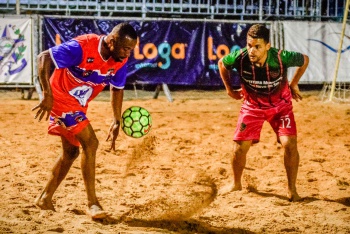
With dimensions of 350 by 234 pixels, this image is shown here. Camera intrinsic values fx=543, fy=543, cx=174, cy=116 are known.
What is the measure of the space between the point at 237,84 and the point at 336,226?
9.42m

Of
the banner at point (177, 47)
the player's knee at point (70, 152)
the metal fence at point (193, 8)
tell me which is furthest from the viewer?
the metal fence at point (193, 8)

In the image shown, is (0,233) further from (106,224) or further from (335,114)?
(335,114)

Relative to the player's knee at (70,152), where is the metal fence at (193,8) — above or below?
above

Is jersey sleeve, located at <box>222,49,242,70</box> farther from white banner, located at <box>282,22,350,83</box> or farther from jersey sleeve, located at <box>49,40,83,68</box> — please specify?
white banner, located at <box>282,22,350,83</box>

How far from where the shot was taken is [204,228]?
4750mm

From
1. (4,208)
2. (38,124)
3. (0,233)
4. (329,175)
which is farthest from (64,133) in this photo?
(38,124)

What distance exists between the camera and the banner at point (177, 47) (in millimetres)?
13203

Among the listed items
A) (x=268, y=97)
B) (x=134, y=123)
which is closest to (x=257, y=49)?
(x=268, y=97)

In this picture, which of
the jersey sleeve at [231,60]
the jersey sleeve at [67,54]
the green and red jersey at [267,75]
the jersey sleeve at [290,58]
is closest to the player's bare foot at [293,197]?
the green and red jersey at [267,75]

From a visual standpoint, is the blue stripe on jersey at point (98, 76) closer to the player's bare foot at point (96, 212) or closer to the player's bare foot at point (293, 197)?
the player's bare foot at point (96, 212)

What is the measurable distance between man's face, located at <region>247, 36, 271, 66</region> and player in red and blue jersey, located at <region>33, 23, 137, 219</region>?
132cm

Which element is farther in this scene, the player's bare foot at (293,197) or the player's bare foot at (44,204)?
the player's bare foot at (293,197)

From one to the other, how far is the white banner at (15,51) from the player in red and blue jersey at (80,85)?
7917 mm

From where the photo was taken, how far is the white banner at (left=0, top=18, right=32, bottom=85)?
12414 mm
